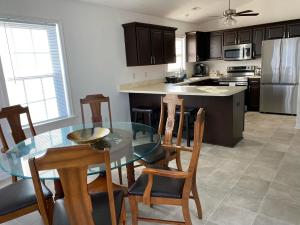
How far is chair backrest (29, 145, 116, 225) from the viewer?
1.13 m

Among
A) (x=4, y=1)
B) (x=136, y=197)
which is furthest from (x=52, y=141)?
(x=4, y=1)

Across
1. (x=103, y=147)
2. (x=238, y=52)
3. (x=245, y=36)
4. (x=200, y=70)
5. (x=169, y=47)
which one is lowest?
(x=103, y=147)

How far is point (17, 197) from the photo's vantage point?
1759 mm

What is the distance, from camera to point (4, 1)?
285 centimetres

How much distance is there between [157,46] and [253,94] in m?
2.82

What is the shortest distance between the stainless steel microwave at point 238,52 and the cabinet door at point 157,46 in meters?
2.28

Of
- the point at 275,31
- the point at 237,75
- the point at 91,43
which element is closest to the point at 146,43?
the point at 91,43

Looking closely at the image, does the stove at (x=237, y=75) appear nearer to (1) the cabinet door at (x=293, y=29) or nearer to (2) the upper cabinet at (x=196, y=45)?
(2) the upper cabinet at (x=196, y=45)

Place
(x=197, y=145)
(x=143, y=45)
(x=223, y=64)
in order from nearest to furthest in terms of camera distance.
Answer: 1. (x=197, y=145)
2. (x=143, y=45)
3. (x=223, y=64)

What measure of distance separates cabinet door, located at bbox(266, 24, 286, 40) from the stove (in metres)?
0.85

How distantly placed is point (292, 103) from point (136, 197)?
16.1 feet

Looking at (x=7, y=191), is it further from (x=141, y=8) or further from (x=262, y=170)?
(x=141, y=8)

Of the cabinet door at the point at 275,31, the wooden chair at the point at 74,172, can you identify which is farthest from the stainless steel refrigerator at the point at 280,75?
the wooden chair at the point at 74,172

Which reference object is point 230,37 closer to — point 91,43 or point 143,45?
point 143,45
